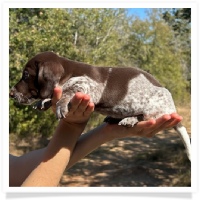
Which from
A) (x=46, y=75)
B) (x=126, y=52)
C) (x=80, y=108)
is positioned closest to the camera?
(x=80, y=108)

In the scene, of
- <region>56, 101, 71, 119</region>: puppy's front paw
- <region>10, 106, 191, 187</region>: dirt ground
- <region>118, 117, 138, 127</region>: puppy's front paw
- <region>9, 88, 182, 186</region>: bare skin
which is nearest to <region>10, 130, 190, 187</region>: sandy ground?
<region>10, 106, 191, 187</region>: dirt ground

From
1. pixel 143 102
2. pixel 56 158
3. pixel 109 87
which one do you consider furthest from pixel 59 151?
pixel 143 102

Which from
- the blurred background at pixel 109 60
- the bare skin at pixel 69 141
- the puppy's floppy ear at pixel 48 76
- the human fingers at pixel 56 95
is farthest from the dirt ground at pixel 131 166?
the human fingers at pixel 56 95

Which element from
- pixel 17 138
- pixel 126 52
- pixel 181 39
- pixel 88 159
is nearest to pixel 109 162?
pixel 88 159

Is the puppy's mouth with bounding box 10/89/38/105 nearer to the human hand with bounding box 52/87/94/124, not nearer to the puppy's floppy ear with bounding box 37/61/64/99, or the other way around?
the puppy's floppy ear with bounding box 37/61/64/99

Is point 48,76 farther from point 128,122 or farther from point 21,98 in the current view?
point 128,122

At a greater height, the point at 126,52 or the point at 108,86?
the point at 126,52

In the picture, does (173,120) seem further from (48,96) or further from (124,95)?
(48,96)
